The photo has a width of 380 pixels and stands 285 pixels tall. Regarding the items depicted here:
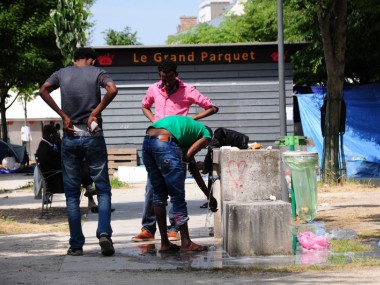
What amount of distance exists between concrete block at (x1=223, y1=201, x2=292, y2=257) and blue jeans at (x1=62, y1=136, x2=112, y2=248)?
1.25 metres

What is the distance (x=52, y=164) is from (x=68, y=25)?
11.3 m

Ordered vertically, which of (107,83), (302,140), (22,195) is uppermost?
(107,83)

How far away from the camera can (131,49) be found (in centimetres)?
2591

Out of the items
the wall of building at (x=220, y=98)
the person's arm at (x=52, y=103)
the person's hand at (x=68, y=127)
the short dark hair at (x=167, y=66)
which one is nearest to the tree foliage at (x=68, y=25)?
the wall of building at (x=220, y=98)

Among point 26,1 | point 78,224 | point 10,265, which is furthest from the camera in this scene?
point 26,1

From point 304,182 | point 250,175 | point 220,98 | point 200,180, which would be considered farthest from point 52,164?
point 220,98

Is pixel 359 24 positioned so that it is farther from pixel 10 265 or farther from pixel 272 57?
pixel 10 265

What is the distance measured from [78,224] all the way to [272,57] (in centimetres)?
1737

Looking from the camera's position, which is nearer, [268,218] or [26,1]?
[268,218]

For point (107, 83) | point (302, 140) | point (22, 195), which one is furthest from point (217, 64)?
point (107, 83)

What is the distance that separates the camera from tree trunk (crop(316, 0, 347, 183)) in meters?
20.6

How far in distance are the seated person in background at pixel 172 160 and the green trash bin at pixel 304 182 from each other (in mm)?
2134

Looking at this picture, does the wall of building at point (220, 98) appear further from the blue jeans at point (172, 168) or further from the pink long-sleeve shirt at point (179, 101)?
the blue jeans at point (172, 168)

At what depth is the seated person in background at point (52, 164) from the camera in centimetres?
1469
